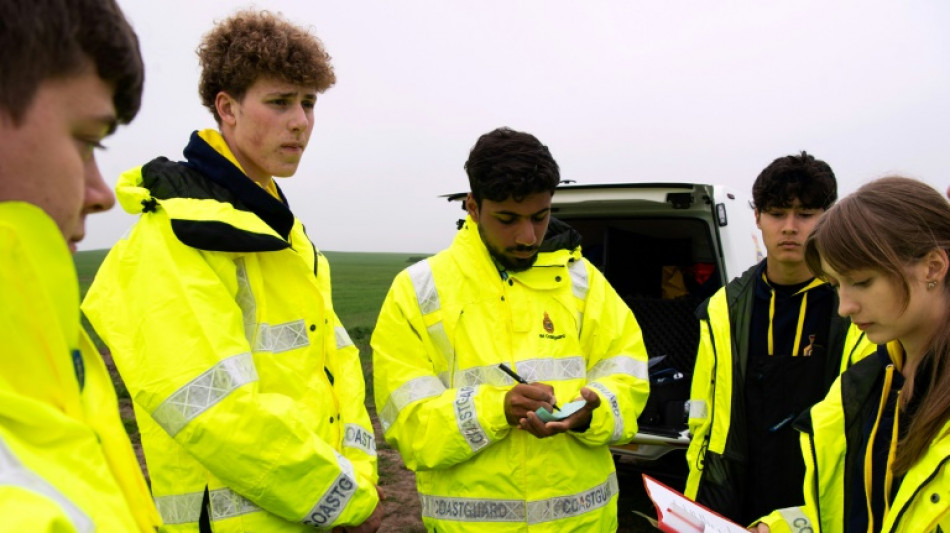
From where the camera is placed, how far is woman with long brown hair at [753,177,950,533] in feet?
5.34

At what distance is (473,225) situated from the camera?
2.62 metres

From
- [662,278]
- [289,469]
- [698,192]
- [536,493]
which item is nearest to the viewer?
[289,469]

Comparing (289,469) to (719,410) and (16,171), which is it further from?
(719,410)

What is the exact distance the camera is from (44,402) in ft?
2.80

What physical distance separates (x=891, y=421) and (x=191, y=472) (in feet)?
6.54

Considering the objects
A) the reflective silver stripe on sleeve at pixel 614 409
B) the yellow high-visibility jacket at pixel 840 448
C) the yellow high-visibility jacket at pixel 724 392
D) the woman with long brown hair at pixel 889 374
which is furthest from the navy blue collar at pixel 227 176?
the yellow high-visibility jacket at pixel 724 392

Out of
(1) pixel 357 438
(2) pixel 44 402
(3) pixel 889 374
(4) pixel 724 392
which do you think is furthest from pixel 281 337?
(4) pixel 724 392

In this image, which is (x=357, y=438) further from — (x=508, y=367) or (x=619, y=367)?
(x=619, y=367)

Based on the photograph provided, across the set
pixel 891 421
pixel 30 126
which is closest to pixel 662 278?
pixel 891 421

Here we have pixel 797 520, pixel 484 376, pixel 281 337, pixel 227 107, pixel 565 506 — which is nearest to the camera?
pixel 281 337

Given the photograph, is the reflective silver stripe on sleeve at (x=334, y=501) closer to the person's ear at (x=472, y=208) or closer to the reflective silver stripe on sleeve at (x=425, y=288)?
the reflective silver stripe on sleeve at (x=425, y=288)

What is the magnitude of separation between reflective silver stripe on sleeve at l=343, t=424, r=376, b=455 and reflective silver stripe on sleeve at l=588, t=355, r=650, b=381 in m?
0.94

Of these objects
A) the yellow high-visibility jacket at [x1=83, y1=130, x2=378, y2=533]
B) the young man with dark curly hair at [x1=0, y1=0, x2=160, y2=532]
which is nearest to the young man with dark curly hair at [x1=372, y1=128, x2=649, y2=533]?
the yellow high-visibility jacket at [x1=83, y1=130, x2=378, y2=533]

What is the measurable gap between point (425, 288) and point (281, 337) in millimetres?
674
